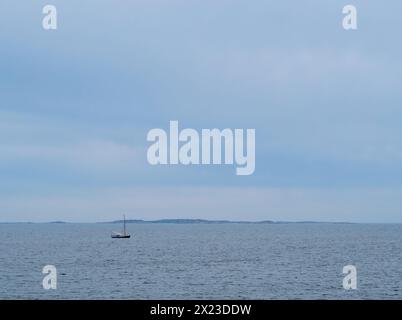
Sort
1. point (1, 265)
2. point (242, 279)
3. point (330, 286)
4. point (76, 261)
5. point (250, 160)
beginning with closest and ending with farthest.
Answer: point (250, 160) < point (330, 286) < point (242, 279) < point (1, 265) < point (76, 261)

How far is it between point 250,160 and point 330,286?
4301 cm

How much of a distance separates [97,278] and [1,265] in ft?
91.6

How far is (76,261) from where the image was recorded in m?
104
